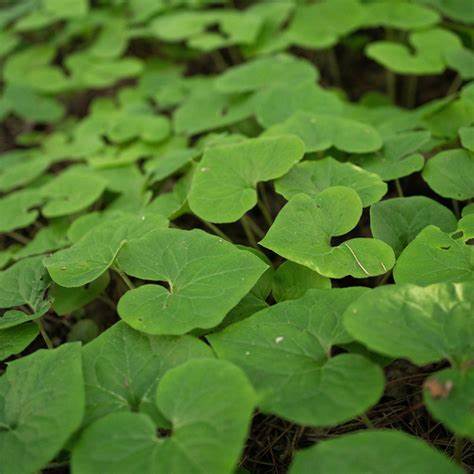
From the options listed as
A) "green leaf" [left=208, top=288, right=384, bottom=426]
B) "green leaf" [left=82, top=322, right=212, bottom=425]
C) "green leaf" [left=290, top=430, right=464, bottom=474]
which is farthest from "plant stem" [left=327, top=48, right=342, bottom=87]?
"green leaf" [left=290, top=430, right=464, bottom=474]

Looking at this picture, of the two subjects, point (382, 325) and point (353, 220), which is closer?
point (382, 325)

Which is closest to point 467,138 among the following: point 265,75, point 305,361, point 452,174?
point 452,174

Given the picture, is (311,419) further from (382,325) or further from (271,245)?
→ (271,245)

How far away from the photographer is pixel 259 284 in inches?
66.7

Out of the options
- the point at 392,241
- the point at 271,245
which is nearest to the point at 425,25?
the point at 392,241

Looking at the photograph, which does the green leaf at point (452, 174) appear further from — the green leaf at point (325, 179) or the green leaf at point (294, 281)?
the green leaf at point (294, 281)

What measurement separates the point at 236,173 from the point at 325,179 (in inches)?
13.7

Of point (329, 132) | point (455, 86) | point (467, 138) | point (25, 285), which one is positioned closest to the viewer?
point (25, 285)

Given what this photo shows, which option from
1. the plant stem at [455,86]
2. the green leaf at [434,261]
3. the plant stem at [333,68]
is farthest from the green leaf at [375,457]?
the plant stem at [333,68]

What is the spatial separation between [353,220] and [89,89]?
3.18 metres

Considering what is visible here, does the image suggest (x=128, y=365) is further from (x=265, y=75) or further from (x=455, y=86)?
(x=455, y=86)

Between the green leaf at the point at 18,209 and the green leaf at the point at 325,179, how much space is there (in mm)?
1243

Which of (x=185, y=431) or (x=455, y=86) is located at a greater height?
(x=185, y=431)

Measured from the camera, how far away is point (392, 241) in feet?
5.54
